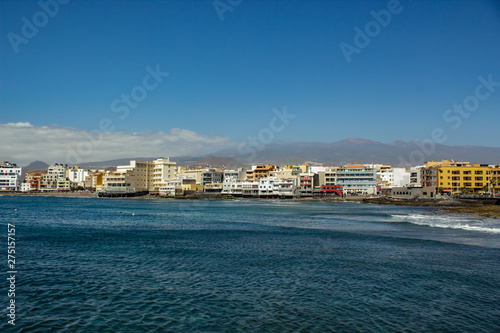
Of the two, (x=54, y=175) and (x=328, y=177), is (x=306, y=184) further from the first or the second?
(x=54, y=175)

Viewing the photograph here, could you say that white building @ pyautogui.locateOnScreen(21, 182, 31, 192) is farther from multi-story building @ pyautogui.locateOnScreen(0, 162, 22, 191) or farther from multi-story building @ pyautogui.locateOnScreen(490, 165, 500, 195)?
multi-story building @ pyautogui.locateOnScreen(490, 165, 500, 195)

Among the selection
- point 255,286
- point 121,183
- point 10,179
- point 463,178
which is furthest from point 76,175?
point 255,286

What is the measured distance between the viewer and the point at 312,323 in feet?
35.4

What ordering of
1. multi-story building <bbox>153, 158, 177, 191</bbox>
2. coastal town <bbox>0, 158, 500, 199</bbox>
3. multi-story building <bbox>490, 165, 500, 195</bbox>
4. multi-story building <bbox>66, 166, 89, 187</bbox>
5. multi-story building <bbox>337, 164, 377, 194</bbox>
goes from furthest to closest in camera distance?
multi-story building <bbox>66, 166, 89, 187</bbox> → multi-story building <bbox>153, 158, 177, 191</bbox> → multi-story building <bbox>337, 164, 377, 194</bbox> → coastal town <bbox>0, 158, 500, 199</bbox> → multi-story building <bbox>490, 165, 500, 195</bbox>

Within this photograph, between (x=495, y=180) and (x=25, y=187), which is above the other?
(x=495, y=180)

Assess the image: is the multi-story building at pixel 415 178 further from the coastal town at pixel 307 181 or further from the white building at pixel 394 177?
the white building at pixel 394 177

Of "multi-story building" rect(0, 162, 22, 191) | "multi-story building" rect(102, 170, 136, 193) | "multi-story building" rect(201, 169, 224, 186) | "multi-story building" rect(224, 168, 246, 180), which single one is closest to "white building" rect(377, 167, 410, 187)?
"multi-story building" rect(224, 168, 246, 180)

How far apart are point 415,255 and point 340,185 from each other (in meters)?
99.9

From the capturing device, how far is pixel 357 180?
390ft

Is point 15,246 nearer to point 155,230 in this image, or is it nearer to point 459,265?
point 155,230

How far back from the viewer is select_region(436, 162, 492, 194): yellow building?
9481 centimetres

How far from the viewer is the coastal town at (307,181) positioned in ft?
314

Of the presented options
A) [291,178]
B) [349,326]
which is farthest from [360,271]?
[291,178]

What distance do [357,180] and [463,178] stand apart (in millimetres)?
30345
